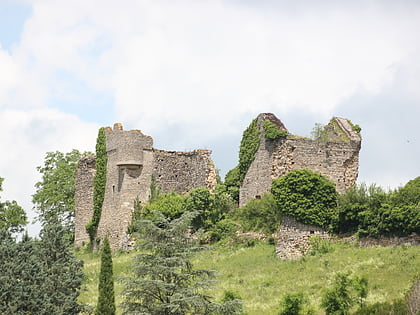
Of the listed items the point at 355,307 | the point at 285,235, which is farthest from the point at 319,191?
the point at 355,307

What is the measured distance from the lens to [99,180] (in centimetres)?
4856

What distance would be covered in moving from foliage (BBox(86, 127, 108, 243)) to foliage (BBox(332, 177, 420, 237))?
51.1ft

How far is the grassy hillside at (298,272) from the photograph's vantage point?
95.8ft

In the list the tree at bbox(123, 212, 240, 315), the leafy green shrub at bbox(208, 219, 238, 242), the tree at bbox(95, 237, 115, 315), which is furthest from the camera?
the leafy green shrub at bbox(208, 219, 238, 242)

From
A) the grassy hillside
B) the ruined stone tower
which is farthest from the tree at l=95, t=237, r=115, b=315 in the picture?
the ruined stone tower

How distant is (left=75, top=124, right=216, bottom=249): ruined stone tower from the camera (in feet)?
153

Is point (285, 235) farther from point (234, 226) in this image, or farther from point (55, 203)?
point (55, 203)

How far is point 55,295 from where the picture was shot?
2853 centimetres

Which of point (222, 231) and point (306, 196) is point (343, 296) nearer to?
point (306, 196)

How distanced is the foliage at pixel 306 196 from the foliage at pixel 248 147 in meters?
4.91

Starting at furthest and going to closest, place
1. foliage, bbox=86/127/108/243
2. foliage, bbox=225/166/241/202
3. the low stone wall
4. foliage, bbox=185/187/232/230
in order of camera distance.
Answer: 1. foliage, bbox=86/127/108/243
2. foliage, bbox=225/166/241/202
3. foliage, bbox=185/187/232/230
4. the low stone wall

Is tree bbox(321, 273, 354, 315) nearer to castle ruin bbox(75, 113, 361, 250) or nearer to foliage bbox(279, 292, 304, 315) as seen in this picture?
foliage bbox(279, 292, 304, 315)

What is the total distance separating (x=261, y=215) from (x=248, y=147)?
452 cm

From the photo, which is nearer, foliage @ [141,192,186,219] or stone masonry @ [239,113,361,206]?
stone masonry @ [239,113,361,206]
